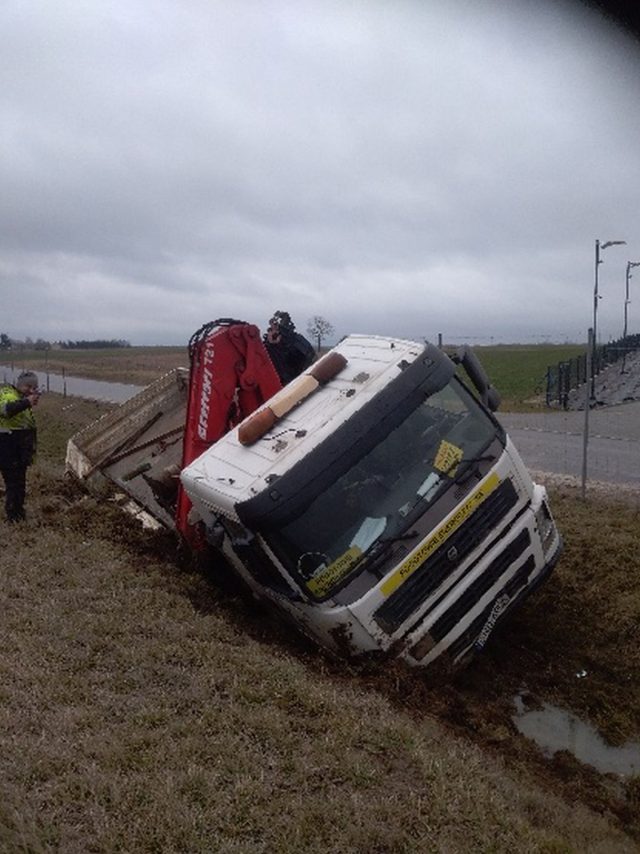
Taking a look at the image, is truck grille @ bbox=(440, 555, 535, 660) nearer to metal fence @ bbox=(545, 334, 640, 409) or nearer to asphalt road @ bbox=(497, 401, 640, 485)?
asphalt road @ bbox=(497, 401, 640, 485)

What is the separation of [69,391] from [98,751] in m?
36.9

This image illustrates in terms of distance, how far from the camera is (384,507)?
215 inches

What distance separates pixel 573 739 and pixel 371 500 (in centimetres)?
202

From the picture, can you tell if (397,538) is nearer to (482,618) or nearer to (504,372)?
(482,618)

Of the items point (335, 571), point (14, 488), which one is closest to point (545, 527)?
point (335, 571)

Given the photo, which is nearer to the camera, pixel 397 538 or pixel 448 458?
pixel 397 538

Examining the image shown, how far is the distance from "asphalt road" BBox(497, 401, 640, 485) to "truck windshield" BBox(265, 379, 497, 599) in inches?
304

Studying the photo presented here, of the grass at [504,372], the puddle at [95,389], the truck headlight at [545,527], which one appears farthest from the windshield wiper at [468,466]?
the puddle at [95,389]

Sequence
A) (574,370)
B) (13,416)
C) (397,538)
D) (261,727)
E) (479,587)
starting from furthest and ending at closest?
(574,370) < (13,416) < (479,587) < (397,538) < (261,727)

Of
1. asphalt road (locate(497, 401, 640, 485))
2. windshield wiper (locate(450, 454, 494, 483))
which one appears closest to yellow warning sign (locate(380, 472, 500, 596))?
windshield wiper (locate(450, 454, 494, 483))

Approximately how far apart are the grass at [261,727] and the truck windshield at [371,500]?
663 mm

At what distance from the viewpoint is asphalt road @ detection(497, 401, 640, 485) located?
13.8 metres

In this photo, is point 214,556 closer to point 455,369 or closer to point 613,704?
point 455,369

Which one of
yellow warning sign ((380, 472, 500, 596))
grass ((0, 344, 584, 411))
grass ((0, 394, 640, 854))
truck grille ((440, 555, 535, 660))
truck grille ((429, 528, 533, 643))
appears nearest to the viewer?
grass ((0, 394, 640, 854))
